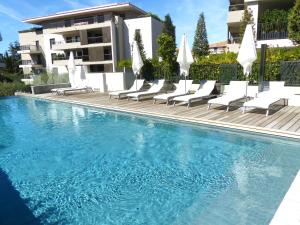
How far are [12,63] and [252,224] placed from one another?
54793 mm

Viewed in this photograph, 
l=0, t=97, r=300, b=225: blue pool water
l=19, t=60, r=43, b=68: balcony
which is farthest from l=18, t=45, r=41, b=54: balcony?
l=0, t=97, r=300, b=225: blue pool water

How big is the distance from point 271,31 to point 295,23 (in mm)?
4003

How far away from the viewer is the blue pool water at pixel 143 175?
440 centimetres

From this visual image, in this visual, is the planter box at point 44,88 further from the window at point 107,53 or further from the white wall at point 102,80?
the window at point 107,53

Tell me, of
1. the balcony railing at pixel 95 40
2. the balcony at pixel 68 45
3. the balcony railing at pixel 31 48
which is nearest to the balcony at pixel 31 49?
the balcony railing at pixel 31 48

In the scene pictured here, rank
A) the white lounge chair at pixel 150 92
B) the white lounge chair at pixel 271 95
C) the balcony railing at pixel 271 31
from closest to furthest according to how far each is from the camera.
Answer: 1. the white lounge chair at pixel 271 95
2. the white lounge chair at pixel 150 92
3. the balcony railing at pixel 271 31

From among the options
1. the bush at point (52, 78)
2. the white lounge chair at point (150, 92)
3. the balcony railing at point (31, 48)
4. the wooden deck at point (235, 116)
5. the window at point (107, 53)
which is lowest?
the wooden deck at point (235, 116)

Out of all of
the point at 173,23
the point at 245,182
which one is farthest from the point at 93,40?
the point at 245,182

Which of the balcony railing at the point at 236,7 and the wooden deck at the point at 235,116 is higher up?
the balcony railing at the point at 236,7

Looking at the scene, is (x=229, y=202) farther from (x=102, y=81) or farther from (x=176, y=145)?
(x=102, y=81)

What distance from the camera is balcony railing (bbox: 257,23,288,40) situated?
64.5ft

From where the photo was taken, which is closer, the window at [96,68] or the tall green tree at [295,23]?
the tall green tree at [295,23]

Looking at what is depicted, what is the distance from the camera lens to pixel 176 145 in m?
7.81

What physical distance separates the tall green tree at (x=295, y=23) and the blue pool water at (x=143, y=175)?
Result: 40.1ft
